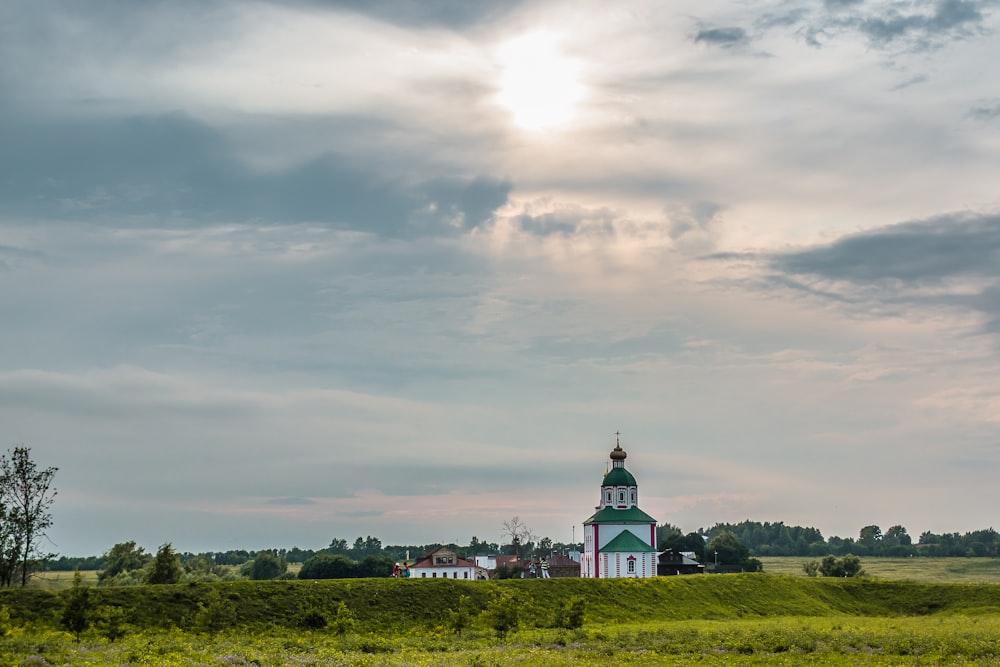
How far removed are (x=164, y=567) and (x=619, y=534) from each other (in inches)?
2395

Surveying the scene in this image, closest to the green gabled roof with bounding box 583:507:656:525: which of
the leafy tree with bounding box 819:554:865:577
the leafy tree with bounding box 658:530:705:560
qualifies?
the leafy tree with bounding box 819:554:865:577

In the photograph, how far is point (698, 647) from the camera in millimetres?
45719

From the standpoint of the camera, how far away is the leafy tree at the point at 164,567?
74688mm

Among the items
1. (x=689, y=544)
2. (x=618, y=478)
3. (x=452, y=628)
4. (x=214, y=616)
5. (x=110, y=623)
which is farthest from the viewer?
(x=689, y=544)

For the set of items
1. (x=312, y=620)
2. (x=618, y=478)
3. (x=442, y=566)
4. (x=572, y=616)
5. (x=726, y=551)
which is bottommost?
(x=312, y=620)

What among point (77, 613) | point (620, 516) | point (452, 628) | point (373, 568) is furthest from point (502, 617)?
point (620, 516)

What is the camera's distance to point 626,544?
381 ft

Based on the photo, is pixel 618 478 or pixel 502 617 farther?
pixel 618 478

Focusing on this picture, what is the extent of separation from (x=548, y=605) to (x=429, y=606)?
1097 cm

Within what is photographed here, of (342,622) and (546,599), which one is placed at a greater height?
(546,599)

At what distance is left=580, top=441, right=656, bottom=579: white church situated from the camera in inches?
4552

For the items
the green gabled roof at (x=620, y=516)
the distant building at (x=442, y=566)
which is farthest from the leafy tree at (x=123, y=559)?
the green gabled roof at (x=620, y=516)

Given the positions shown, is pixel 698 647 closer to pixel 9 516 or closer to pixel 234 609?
pixel 234 609

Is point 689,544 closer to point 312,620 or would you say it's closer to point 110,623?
point 312,620
